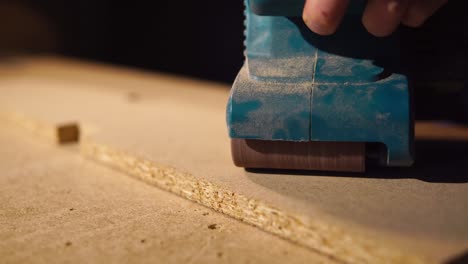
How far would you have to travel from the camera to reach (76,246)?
882 millimetres

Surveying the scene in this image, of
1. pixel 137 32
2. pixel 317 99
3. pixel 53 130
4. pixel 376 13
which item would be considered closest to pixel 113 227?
pixel 317 99

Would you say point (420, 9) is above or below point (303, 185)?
above

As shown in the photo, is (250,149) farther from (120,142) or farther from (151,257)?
(120,142)

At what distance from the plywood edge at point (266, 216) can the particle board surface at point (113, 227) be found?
0.02 metres

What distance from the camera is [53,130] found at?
5.15ft

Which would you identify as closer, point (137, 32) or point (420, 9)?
point (420, 9)

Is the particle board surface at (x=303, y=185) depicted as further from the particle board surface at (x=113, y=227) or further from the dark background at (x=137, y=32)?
the dark background at (x=137, y=32)

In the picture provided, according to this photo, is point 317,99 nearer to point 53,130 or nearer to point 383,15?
point 383,15

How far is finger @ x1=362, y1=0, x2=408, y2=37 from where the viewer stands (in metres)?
0.88

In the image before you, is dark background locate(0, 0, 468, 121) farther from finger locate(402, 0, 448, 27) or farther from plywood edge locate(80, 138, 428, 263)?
finger locate(402, 0, 448, 27)

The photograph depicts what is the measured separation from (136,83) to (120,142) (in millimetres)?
1101

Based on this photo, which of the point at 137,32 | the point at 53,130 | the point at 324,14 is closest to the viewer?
the point at 324,14

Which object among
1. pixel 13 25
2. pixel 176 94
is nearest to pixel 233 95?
pixel 176 94

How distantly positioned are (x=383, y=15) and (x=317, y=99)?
195 millimetres
